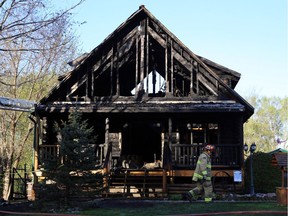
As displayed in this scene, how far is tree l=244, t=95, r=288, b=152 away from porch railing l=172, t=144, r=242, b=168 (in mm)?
35957

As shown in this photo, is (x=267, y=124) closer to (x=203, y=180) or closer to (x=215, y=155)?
(x=215, y=155)

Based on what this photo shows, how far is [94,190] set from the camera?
12.7 meters

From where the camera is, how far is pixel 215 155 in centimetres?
1777

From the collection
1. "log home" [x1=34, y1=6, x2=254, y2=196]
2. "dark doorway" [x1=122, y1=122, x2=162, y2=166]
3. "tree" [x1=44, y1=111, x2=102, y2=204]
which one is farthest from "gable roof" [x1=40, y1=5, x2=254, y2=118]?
"tree" [x1=44, y1=111, x2=102, y2=204]

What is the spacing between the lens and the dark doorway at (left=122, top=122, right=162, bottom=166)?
72.2 ft

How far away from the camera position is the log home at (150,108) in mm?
17469

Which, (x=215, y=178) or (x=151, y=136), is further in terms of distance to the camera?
(x=151, y=136)

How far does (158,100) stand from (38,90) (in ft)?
43.9

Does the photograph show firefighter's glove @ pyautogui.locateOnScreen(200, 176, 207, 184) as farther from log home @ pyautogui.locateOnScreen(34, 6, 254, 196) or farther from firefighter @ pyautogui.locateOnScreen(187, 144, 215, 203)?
log home @ pyautogui.locateOnScreen(34, 6, 254, 196)

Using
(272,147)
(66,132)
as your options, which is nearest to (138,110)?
(66,132)

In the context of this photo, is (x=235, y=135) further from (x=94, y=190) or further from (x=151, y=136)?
(x=94, y=190)

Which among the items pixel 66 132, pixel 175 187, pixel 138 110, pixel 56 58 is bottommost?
pixel 175 187

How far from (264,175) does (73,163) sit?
1005cm

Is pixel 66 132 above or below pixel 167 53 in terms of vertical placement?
below
